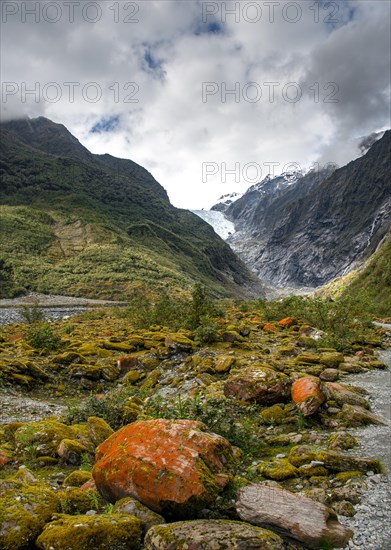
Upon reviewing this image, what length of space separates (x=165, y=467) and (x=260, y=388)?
227 inches

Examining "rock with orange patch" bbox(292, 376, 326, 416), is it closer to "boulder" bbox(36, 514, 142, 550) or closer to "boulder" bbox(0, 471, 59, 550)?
"boulder" bbox(36, 514, 142, 550)

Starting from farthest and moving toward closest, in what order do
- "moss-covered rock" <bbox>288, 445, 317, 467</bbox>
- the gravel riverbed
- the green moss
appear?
"moss-covered rock" <bbox>288, 445, 317, 467</bbox> < the green moss < the gravel riverbed

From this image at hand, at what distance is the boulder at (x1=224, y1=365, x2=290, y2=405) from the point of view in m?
10.0

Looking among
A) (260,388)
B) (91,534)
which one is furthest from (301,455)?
(91,534)

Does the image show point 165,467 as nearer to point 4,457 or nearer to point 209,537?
point 209,537

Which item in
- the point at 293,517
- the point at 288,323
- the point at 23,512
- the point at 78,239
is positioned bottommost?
the point at 293,517

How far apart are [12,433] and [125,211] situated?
6620 inches

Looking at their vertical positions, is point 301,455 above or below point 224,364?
below

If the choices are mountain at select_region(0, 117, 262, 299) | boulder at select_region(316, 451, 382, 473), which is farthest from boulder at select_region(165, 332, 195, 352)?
mountain at select_region(0, 117, 262, 299)

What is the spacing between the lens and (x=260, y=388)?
10.1 metres

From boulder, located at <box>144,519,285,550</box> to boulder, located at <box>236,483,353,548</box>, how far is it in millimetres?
488

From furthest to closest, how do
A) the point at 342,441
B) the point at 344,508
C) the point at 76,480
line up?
the point at 342,441 < the point at 76,480 < the point at 344,508

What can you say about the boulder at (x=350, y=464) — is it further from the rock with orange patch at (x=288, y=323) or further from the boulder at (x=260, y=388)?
the rock with orange patch at (x=288, y=323)

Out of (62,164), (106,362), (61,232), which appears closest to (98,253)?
(61,232)
